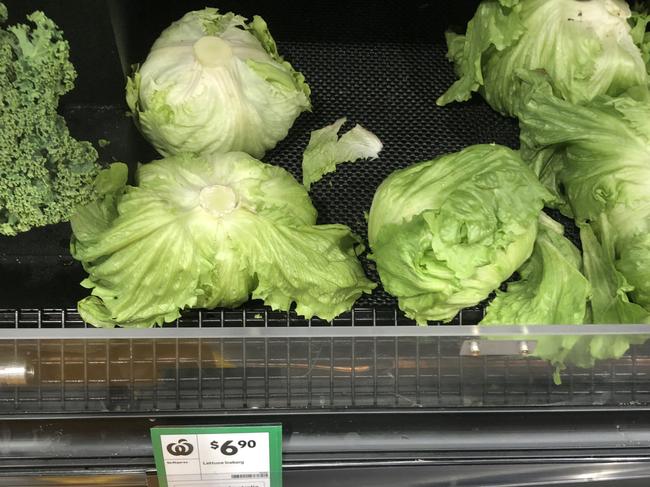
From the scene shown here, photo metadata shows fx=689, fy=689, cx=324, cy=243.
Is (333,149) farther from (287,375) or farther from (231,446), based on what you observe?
(231,446)

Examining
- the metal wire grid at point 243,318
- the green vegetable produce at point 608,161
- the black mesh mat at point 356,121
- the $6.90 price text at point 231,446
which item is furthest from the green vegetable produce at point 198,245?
the green vegetable produce at point 608,161

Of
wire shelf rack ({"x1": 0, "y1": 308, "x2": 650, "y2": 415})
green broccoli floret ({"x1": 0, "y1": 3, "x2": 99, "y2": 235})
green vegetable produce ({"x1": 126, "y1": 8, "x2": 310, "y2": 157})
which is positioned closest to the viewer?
wire shelf rack ({"x1": 0, "y1": 308, "x2": 650, "y2": 415})

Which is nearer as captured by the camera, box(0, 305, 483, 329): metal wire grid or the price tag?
the price tag

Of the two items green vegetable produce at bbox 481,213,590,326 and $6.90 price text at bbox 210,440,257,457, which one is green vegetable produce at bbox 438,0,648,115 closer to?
green vegetable produce at bbox 481,213,590,326

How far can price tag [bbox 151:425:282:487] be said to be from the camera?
99 centimetres

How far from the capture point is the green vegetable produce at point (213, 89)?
131 centimetres

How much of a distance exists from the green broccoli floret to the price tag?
437 millimetres

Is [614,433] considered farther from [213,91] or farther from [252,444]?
[213,91]

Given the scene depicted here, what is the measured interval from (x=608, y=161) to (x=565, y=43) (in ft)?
0.91

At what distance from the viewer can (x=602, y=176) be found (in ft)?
4.23

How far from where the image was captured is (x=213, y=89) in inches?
51.8

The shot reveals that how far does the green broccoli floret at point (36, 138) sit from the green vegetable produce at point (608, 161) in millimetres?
857

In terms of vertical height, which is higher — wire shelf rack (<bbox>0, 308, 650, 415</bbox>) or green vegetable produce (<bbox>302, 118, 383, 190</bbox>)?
green vegetable produce (<bbox>302, 118, 383, 190</bbox>)

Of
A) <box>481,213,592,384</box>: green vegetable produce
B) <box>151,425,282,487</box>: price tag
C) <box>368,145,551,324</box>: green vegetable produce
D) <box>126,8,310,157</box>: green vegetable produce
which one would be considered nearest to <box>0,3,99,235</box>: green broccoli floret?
Answer: <box>126,8,310,157</box>: green vegetable produce
